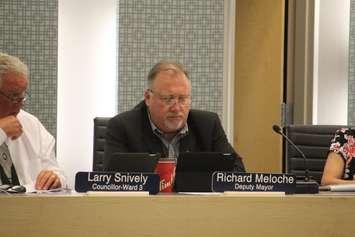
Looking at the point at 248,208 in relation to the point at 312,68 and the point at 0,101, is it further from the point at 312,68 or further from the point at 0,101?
the point at 312,68

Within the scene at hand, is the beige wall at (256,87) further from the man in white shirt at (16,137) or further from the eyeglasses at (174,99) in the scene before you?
the man in white shirt at (16,137)

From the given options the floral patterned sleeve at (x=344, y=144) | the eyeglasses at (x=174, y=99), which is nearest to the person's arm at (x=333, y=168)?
the floral patterned sleeve at (x=344, y=144)

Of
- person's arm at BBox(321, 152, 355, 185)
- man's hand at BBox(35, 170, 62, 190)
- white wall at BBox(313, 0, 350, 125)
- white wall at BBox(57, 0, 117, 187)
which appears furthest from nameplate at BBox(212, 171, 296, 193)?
white wall at BBox(313, 0, 350, 125)

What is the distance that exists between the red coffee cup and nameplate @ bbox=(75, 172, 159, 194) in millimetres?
219

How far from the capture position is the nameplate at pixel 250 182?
1.69 meters

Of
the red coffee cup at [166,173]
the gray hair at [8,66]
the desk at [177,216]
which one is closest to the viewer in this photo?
the desk at [177,216]

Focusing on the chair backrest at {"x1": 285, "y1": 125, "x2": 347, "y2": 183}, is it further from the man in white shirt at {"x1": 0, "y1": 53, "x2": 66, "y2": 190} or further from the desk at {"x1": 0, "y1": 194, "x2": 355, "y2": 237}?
the desk at {"x1": 0, "y1": 194, "x2": 355, "y2": 237}

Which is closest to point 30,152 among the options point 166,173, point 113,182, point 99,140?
point 99,140

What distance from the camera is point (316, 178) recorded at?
3.02m

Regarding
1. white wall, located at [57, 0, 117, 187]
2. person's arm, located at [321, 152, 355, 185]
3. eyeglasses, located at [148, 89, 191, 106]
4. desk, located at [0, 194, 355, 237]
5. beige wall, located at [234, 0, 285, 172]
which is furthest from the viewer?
beige wall, located at [234, 0, 285, 172]

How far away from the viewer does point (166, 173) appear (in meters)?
1.97

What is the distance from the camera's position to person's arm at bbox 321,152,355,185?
288 cm

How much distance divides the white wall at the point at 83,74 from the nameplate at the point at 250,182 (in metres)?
2.33

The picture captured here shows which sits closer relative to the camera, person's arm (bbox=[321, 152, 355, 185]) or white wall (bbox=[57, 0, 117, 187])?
person's arm (bbox=[321, 152, 355, 185])
